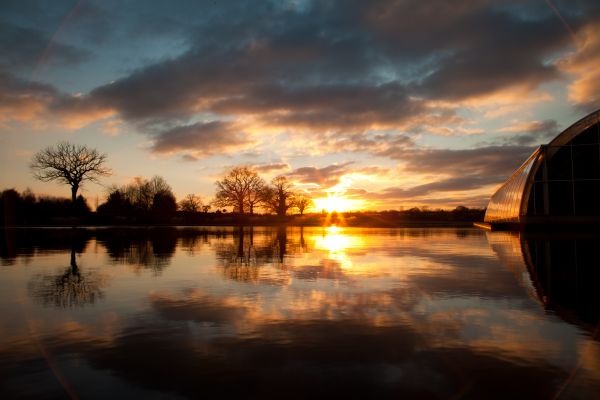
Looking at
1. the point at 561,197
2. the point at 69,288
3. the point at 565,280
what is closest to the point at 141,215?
the point at 561,197

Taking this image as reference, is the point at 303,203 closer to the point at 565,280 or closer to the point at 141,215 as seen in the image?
the point at 141,215

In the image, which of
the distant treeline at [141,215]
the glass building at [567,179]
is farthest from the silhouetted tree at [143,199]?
the glass building at [567,179]

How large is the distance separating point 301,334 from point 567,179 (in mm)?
41245

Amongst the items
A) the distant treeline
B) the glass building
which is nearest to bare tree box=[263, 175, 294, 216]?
the distant treeline

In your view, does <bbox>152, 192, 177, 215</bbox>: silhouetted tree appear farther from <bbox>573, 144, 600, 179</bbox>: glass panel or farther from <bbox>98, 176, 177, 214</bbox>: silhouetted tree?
<bbox>573, 144, 600, 179</bbox>: glass panel

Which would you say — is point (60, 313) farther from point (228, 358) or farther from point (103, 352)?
point (228, 358)

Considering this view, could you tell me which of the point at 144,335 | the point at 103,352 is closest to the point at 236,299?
the point at 144,335

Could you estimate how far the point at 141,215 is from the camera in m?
89.2

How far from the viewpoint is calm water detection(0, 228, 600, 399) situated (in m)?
5.16

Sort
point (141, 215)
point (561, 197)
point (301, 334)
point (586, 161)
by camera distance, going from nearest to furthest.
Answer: point (301, 334) < point (586, 161) < point (561, 197) < point (141, 215)

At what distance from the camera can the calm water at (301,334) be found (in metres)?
5.16

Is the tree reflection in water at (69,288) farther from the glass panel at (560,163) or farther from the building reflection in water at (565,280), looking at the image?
the glass panel at (560,163)

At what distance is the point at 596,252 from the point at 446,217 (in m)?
109

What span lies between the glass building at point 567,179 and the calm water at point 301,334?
1170 inches
